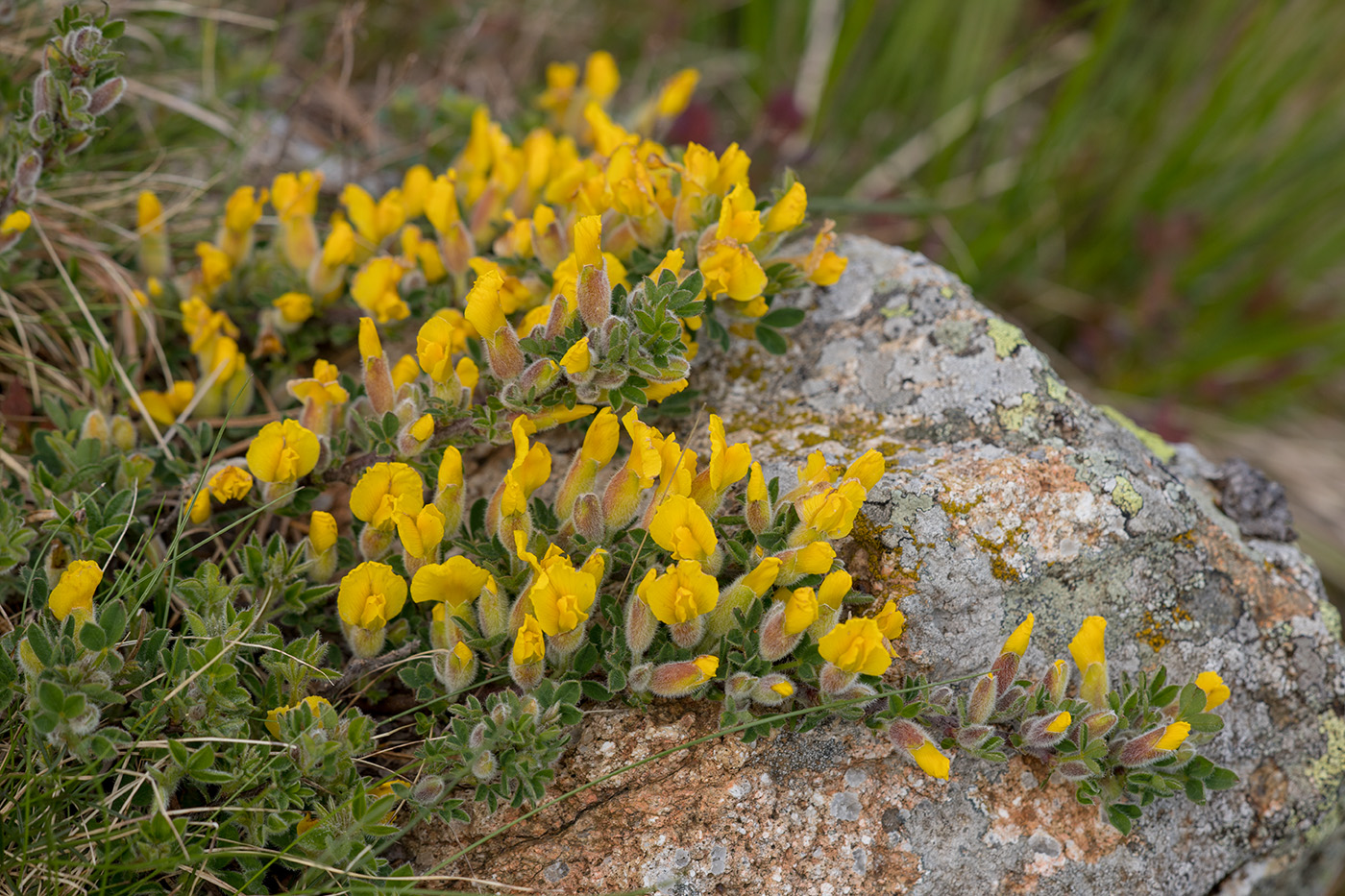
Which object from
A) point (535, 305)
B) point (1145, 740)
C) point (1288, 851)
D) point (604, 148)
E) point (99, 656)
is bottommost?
point (1288, 851)

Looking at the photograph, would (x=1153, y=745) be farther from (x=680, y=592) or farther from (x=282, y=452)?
(x=282, y=452)

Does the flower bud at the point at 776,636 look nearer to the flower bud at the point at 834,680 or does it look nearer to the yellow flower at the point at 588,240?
the flower bud at the point at 834,680

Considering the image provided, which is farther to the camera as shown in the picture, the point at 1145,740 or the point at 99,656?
the point at 1145,740

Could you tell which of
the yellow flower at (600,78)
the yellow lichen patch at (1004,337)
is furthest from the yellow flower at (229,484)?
the yellow flower at (600,78)

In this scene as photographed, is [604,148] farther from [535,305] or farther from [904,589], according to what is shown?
[904,589]

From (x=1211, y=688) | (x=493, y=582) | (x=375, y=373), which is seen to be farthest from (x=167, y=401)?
(x=1211, y=688)

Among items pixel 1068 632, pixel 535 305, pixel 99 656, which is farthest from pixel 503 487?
pixel 1068 632

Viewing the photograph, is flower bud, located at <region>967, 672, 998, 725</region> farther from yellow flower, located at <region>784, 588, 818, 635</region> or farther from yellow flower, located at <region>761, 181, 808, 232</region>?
yellow flower, located at <region>761, 181, 808, 232</region>

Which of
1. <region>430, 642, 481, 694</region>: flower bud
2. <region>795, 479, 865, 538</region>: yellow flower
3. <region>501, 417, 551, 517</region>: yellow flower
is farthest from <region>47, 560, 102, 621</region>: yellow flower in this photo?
<region>795, 479, 865, 538</region>: yellow flower
